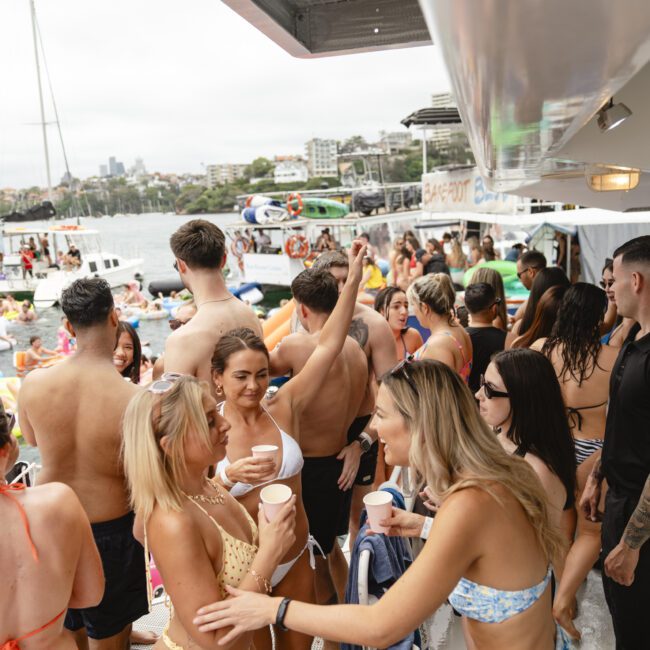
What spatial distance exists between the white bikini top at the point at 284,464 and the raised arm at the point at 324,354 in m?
0.18

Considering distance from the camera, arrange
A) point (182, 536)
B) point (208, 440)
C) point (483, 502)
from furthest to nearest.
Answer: point (208, 440) → point (182, 536) → point (483, 502)

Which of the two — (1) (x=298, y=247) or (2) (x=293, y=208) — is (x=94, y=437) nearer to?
(1) (x=298, y=247)

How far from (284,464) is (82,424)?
891mm

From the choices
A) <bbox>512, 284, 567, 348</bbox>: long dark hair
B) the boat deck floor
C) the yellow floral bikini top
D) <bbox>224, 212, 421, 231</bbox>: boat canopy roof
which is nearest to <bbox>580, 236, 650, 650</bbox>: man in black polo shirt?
the boat deck floor

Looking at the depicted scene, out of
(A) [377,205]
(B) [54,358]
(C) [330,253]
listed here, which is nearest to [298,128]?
(A) [377,205]

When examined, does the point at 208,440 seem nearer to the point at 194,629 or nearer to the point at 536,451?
the point at 194,629

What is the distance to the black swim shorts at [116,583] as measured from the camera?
276cm

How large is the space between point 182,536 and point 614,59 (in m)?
1.52

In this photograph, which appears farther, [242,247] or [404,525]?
[242,247]

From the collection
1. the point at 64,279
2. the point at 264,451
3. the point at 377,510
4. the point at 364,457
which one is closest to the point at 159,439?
the point at 264,451

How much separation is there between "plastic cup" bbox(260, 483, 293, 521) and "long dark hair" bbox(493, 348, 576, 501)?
3.07 ft

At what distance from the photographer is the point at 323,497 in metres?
3.26

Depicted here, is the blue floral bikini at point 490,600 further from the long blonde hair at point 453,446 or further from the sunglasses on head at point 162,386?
the sunglasses on head at point 162,386

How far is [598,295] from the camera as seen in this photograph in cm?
344
